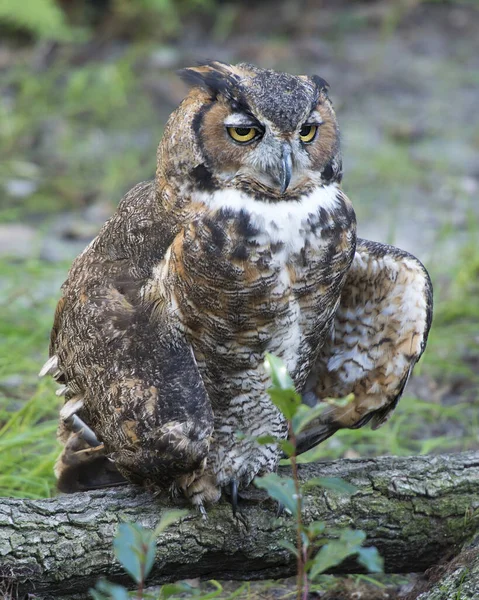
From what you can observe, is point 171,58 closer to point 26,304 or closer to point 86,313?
point 26,304

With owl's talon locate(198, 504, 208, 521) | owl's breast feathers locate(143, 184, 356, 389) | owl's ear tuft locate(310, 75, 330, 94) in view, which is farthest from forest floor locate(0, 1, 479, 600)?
owl's ear tuft locate(310, 75, 330, 94)

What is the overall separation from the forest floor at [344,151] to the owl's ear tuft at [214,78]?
154 cm

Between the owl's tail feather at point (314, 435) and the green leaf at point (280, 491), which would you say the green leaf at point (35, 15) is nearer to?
the owl's tail feather at point (314, 435)

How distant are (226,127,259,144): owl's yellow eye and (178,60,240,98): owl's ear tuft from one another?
10cm

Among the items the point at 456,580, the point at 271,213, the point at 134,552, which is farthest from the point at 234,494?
the point at 134,552

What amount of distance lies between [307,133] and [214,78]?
0.32 metres

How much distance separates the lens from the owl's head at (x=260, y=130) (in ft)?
8.76

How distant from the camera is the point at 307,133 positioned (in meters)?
2.78

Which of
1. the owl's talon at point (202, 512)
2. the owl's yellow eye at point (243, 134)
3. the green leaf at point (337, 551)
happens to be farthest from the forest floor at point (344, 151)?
the owl's yellow eye at point (243, 134)

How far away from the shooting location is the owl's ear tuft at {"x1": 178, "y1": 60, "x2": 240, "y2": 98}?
2715mm

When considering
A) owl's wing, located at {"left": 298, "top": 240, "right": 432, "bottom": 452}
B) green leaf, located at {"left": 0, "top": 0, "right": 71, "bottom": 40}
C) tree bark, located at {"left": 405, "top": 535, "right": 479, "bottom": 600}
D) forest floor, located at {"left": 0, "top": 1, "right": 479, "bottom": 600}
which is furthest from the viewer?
green leaf, located at {"left": 0, "top": 0, "right": 71, "bottom": 40}

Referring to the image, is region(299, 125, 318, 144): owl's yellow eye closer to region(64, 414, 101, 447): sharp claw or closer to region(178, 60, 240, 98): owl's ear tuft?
region(178, 60, 240, 98): owl's ear tuft

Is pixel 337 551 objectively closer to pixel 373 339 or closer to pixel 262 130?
pixel 262 130

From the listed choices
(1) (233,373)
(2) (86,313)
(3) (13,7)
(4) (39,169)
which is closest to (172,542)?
(1) (233,373)
